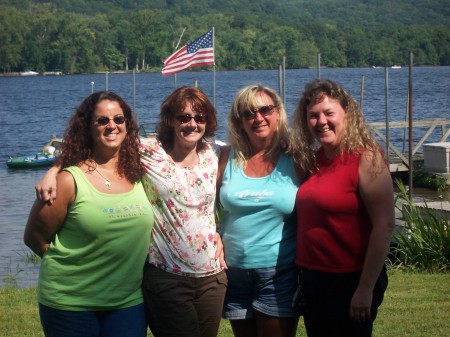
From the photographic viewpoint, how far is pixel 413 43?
463 feet

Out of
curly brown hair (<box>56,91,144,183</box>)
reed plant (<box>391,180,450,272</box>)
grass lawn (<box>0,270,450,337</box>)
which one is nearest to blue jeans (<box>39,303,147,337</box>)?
curly brown hair (<box>56,91,144,183</box>)

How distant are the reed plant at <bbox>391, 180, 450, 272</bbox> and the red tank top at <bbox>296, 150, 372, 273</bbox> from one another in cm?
566

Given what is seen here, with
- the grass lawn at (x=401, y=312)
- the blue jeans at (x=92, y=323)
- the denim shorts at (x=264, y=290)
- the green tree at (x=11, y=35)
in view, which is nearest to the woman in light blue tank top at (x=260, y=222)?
the denim shorts at (x=264, y=290)

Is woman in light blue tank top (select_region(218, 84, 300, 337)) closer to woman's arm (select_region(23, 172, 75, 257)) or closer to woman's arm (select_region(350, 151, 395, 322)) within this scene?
woman's arm (select_region(350, 151, 395, 322))

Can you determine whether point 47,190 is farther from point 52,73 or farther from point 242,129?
point 52,73

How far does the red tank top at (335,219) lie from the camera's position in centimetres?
433

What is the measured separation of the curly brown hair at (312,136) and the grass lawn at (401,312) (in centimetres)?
254

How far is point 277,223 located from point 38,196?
1.20 metres

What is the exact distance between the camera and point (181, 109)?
4660 millimetres

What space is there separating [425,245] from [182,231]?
242 inches

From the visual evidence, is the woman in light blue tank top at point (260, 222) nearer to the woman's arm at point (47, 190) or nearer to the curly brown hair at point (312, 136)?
the curly brown hair at point (312, 136)

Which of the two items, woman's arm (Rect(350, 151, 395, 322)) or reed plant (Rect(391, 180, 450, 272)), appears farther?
reed plant (Rect(391, 180, 450, 272))

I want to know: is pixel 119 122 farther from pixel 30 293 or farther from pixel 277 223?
pixel 30 293

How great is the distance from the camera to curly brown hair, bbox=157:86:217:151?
15.3 ft
